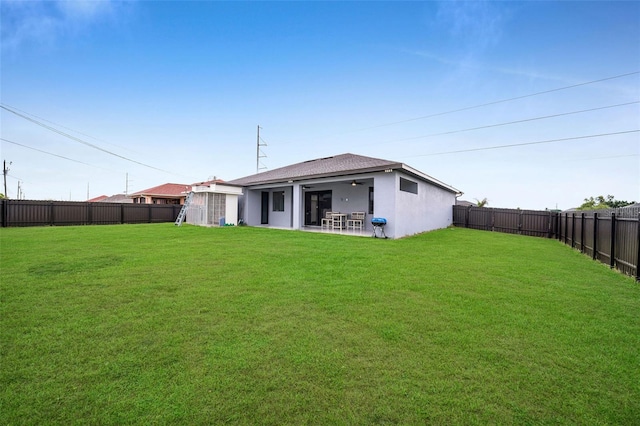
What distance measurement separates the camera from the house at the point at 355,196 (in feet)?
35.6

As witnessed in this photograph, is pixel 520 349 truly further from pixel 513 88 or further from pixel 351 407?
pixel 513 88

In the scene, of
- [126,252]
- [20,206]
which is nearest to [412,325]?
[126,252]

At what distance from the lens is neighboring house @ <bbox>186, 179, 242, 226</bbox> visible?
16.3m

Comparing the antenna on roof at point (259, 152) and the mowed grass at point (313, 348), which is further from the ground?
the antenna on roof at point (259, 152)

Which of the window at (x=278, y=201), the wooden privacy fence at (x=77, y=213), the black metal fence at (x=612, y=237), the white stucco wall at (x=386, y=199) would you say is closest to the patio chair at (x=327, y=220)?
the window at (x=278, y=201)

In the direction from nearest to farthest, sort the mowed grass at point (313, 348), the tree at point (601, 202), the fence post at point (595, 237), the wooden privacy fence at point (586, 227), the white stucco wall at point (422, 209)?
the mowed grass at point (313, 348) → the wooden privacy fence at point (586, 227) → the fence post at point (595, 237) → the white stucco wall at point (422, 209) → the tree at point (601, 202)

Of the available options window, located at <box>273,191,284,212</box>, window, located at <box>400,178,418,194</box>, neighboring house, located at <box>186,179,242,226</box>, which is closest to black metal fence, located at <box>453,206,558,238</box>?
window, located at <box>400,178,418,194</box>

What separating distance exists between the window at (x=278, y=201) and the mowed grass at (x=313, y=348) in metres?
12.3

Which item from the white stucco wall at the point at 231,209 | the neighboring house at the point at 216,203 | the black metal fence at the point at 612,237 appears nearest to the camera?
the black metal fence at the point at 612,237

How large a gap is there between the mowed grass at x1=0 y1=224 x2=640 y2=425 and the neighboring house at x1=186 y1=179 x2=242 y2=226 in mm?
11442

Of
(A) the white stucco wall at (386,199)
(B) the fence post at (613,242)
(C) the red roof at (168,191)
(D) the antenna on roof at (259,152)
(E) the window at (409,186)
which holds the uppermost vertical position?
(D) the antenna on roof at (259,152)

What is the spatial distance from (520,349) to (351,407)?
5.99 ft

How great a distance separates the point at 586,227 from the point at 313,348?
410 inches

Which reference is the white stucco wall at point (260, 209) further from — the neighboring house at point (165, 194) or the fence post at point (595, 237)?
the neighboring house at point (165, 194)
